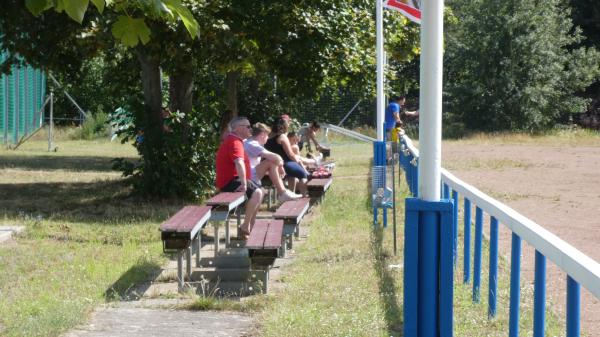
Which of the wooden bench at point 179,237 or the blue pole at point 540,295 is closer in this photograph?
the blue pole at point 540,295

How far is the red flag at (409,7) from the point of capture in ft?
37.8

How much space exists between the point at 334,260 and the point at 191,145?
6.11 m

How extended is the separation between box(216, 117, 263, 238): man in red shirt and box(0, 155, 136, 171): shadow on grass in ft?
33.3

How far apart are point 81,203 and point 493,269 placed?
962 cm

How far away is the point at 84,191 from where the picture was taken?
16953mm

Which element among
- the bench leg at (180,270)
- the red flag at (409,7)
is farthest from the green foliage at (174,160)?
the bench leg at (180,270)

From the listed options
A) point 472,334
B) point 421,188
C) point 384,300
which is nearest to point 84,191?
point 384,300

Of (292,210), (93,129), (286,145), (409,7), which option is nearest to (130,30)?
(292,210)

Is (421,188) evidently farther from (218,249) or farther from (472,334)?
(218,249)

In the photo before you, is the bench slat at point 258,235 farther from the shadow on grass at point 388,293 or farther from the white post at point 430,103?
the white post at point 430,103

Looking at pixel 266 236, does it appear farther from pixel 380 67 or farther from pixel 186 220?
A: pixel 380 67

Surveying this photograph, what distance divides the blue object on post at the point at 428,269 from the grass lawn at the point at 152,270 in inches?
56.5

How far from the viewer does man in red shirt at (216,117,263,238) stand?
35.8ft

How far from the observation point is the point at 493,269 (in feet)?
21.8
